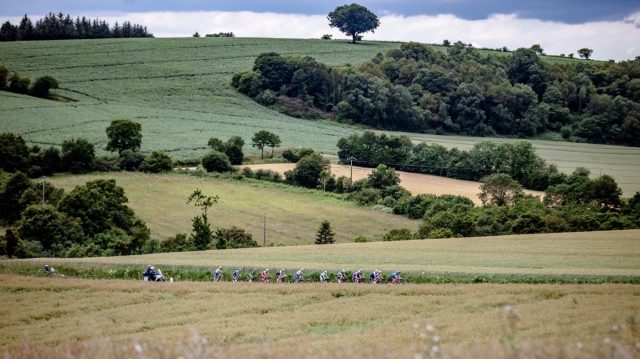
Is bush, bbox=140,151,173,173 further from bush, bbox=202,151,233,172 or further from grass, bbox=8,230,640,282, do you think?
grass, bbox=8,230,640,282

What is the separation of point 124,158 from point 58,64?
3225 inches

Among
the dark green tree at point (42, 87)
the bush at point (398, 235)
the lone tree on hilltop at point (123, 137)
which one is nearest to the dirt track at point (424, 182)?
the lone tree on hilltop at point (123, 137)

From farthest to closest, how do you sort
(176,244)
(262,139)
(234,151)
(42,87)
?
1. (42,87)
2. (262,139)
3. (234,151)
4. (176,244)

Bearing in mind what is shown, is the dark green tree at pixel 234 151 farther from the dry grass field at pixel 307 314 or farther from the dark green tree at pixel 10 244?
the dry grass field at pixel 307 314

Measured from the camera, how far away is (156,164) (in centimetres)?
10656

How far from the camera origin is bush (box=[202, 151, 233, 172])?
359ft

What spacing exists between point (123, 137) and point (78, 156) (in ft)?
38.6

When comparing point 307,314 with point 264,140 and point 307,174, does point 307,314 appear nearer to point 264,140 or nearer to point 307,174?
point 307,174

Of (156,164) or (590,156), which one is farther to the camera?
(590,156)

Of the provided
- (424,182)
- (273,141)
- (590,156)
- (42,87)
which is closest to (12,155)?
(273,141)

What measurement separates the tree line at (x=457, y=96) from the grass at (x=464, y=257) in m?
107

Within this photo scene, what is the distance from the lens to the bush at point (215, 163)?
110 m

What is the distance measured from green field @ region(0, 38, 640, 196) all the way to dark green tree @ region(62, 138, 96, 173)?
1514 centimetres

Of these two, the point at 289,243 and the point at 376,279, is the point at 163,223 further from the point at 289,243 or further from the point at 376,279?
the point at 376,279
